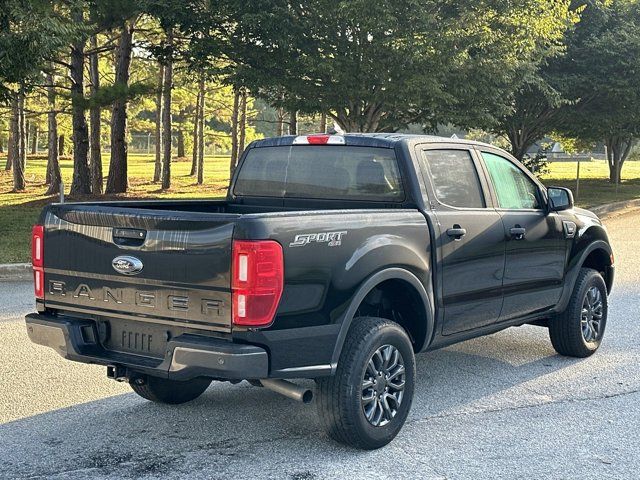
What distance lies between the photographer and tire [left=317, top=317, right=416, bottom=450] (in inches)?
184

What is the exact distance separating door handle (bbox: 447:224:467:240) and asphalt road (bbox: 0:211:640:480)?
1187 millimetres

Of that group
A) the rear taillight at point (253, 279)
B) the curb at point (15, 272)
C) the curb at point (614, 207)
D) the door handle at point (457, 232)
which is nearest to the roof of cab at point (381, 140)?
the door handle at point (457, 232)

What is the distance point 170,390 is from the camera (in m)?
5.66

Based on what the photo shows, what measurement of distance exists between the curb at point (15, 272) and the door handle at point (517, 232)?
7.65 m

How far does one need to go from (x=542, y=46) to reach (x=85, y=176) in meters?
13.2

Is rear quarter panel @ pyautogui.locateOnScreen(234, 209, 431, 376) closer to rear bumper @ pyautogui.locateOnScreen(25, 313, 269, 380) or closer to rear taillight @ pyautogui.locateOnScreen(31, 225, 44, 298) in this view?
rear bumper @ pyautogui.locateOnScreen(25, 313, 269, 380)

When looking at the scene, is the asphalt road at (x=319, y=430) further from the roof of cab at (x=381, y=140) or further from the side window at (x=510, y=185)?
the roof of cab at (x=381, y=140)

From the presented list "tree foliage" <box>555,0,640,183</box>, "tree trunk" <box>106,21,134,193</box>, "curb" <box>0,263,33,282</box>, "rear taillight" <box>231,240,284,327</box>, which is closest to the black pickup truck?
"rear taillight" <box>231,240,284,327</box>

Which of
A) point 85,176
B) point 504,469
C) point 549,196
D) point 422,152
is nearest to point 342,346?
point 504,469

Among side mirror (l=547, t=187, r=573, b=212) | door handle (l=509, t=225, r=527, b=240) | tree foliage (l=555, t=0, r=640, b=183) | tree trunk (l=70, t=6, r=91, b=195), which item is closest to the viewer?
door handle (l=509, t=225, r=527, b=240)

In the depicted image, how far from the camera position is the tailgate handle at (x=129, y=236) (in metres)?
4.51

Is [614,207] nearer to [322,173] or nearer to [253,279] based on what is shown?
[322,173]

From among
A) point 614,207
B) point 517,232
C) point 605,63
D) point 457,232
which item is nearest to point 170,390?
point 457,232

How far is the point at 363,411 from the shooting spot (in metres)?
4.75
